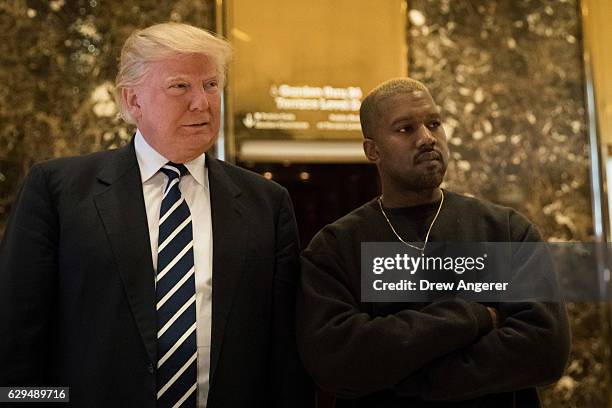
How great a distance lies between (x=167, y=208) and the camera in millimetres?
1521

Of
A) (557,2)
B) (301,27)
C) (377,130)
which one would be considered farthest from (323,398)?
(557,2)

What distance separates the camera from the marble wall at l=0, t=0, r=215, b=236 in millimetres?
2410

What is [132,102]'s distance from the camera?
5.28 feet

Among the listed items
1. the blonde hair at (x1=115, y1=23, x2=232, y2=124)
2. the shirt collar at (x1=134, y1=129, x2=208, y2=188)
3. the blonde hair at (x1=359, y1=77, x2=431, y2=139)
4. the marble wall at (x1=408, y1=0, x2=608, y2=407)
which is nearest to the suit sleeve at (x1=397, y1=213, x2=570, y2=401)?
the blonde hair at (x1=359, y1=77, x2=431, y2=139)

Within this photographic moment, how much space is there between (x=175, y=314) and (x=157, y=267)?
10cm

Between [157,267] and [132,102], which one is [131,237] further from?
[132,102]

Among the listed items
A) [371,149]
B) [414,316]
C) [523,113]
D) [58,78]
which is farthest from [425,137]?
[58,78]

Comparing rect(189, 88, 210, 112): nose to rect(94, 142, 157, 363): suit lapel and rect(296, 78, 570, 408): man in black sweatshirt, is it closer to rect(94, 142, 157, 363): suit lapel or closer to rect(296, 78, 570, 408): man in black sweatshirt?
rect(94, 142, 157, 363): suit lapel

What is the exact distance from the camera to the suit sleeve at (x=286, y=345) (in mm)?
1546

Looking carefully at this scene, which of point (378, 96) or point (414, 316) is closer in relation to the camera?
point (414, 316)

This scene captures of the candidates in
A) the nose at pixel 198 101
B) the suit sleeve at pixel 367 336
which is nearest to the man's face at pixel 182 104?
the nose at pixel 198 101

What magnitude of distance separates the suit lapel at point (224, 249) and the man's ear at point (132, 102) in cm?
20

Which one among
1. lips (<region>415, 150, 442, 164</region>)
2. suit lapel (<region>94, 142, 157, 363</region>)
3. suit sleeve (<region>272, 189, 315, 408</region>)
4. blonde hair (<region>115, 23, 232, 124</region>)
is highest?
blonde hair (<region>115, 23, 232, 124</region>)

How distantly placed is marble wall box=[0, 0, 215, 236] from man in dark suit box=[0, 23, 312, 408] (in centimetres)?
88
